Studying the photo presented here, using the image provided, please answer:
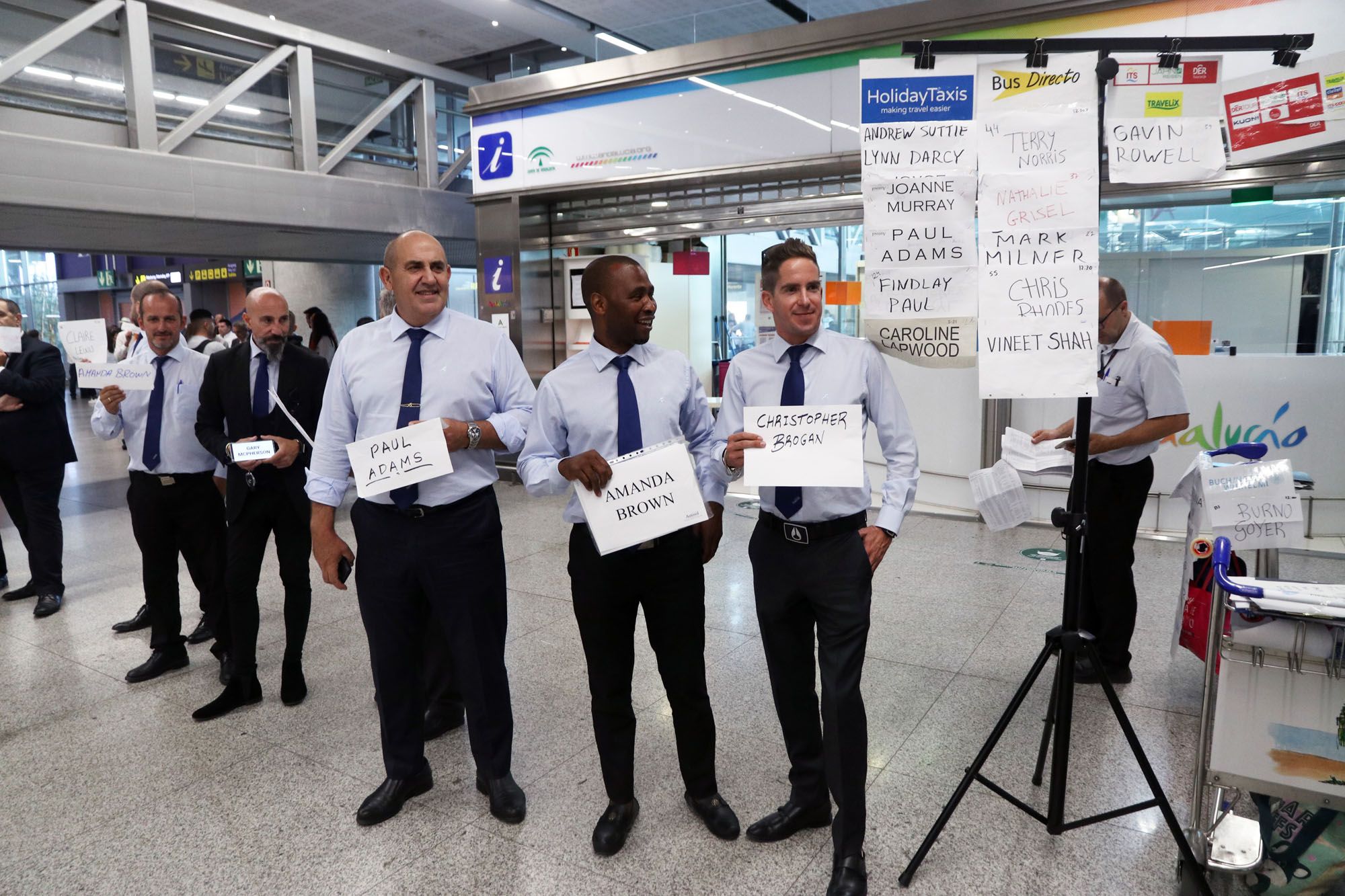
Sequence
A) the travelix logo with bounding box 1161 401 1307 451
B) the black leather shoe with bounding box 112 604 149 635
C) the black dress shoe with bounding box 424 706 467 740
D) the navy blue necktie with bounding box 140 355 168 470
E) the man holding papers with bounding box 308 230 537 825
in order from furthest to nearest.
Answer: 1. the travelix logo with bounding box 1161 401 1307 451
2. the black leather shoe with bounding box 112 604 149 635
3. the navy blue necktie with bounding box 140 355 168 470
4. the black dress shoe with bounding box 424 706 467 740
5. the man holding papers with bounding box 308 230 537 825

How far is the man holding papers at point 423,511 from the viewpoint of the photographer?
8.26 feet

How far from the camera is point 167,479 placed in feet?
12.2

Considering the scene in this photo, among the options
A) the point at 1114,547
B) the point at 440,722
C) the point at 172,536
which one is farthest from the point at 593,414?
the point at 172,536

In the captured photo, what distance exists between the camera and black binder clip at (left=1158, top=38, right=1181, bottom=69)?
210 centimetres

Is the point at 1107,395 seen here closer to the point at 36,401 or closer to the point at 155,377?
the point at 155,377

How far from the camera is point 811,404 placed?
2.20m

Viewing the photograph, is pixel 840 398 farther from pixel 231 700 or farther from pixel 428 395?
pixel 231 700

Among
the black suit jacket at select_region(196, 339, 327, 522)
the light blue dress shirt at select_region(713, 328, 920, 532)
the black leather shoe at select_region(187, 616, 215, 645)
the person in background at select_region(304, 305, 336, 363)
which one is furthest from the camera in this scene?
the person in background at select_region(304, 305, 336, 363)

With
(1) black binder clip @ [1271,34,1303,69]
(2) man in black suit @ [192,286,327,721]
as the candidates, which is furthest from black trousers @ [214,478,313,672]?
(1) black binder clip @ [1271,34,1303,69]

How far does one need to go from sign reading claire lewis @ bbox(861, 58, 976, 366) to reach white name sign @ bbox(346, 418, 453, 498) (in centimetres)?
121

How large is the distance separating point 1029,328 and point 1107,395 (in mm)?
1499

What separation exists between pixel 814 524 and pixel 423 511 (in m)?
1.15

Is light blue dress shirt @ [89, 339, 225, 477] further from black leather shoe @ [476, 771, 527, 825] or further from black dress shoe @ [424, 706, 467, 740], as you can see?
black leather shoe @ [476, 771, 527, 825]

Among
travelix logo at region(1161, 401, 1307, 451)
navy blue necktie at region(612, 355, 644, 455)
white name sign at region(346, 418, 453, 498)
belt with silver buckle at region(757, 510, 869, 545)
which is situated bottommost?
travelix logo at region(1161, 401, 1307, 451)
